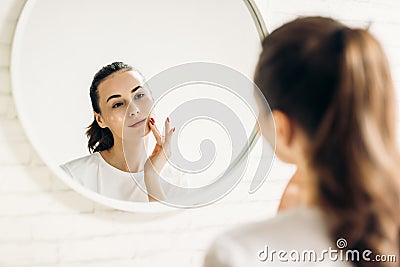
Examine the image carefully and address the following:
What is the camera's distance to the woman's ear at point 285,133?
812 millimetres

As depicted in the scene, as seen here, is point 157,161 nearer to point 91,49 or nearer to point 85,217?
point 85,217

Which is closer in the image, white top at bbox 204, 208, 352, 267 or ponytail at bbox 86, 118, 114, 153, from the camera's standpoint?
white top at bbox 204, 208, 352, 267

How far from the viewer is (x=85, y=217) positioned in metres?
1.44

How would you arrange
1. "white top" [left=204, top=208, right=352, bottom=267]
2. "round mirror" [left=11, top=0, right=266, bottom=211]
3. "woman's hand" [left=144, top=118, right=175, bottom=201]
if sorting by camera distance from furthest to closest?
1. "woman's hand" [left=144, top=118, right=175, bottom=201]
2. "round mirror" [left=11, top=0, right=266, bottom=211]
3. "white top" [left=204, top=208, right=352, bottom=267]

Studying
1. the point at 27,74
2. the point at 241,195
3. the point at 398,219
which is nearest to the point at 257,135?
the point at 241,195

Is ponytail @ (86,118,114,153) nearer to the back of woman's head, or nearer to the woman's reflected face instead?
the woman's reflected face

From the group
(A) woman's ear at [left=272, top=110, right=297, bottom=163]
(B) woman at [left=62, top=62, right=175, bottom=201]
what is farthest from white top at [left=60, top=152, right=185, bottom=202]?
(A) woman's ear at [left=272, top=110, right=297, bottom=163]

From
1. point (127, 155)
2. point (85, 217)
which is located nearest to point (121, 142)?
point (127, 155)

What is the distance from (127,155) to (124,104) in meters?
0.14

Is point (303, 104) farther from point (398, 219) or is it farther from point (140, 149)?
point (140, 149)

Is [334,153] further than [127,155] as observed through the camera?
No

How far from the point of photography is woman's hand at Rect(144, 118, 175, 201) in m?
1.47

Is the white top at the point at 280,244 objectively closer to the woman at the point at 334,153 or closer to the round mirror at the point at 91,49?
the woman at the point at 334,153

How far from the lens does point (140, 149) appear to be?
57.7 inches
